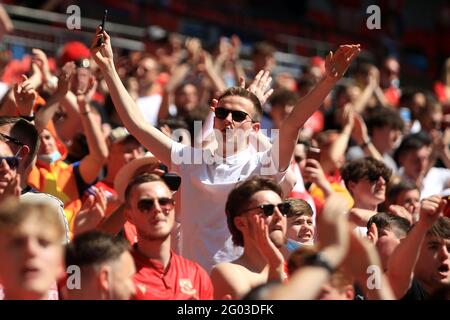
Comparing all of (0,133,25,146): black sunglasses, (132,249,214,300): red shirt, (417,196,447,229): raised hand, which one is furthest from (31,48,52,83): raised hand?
(417,196,447,229): raised hand

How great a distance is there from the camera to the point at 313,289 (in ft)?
14.3

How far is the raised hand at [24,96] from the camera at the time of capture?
703 cm

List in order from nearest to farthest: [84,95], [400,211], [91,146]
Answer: [400,211] < [91,146] < [84,95]

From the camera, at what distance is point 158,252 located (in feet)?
18.4

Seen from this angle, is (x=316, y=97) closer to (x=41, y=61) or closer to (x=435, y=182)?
(x=41, y=61)

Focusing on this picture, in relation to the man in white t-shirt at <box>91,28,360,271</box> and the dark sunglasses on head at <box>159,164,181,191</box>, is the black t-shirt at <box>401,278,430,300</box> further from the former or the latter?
the dark sunglasses on head at <box>159,164,181,191</box>

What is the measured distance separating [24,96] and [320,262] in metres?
3.17

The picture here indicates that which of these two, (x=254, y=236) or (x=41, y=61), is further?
(x=41, y=61)

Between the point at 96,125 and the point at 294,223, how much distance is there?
5.79 ft

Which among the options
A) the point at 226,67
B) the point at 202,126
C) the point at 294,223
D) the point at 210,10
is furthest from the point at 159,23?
the point at 294,223

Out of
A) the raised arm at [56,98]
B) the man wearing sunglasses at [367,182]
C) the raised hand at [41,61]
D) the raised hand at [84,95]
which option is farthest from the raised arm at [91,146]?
the man wearing sunglasses at [367,182]

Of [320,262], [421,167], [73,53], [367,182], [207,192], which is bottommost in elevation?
[320,262]

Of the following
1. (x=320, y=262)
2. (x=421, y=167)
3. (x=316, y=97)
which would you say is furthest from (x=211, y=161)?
(x=421, y=167)

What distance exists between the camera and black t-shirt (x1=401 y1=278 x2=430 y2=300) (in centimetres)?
582
